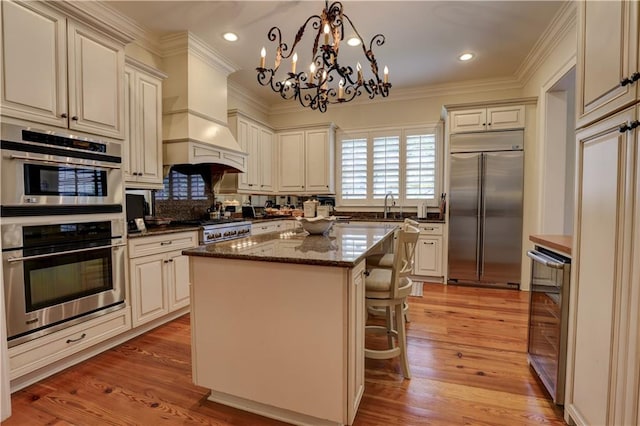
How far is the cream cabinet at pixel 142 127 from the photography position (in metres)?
2.87

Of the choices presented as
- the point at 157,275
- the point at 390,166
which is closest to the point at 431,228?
the point at 390,166

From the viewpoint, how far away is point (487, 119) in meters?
4.19

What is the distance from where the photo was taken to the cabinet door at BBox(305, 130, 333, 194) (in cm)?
521

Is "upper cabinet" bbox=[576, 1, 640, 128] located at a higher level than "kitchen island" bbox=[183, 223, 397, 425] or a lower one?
higher

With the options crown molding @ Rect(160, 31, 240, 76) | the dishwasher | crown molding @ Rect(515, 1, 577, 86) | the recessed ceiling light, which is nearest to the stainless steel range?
crown molding @ Rect(160, 31, 240, 76)

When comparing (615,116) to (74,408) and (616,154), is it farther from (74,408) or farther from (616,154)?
(74,408)

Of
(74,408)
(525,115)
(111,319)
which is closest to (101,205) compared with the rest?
(111,319)

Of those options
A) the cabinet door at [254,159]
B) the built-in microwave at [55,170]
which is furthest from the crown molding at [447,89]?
the built-in microwave at [55,170]

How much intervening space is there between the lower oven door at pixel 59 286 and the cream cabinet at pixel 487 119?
13.8 feet

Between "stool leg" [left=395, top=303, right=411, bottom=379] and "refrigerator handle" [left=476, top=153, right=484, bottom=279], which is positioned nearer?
"stool leg" [left=395, top=303, right=411, bottom=379]

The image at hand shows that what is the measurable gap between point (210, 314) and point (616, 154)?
2081 mm

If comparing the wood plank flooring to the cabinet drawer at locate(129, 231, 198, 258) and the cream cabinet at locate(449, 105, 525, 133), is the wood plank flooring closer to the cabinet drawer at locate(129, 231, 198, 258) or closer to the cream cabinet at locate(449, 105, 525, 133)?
the cabinet drawer at locate(129, 231, 198, 258)

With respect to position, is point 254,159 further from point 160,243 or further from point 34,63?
point 34,63

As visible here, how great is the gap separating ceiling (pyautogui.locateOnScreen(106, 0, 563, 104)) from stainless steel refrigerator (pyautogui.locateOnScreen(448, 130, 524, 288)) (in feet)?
3.48
